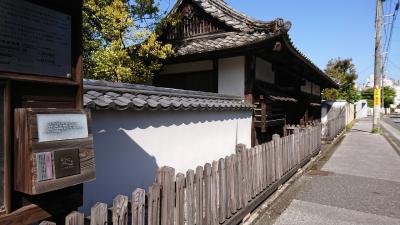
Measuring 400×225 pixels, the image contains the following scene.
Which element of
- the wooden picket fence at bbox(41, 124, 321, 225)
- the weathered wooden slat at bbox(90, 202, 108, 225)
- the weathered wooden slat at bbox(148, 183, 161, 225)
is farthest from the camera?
the weathered wooden slat at bbox(148, 183, 161, 225)

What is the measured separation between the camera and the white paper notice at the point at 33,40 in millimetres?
2115

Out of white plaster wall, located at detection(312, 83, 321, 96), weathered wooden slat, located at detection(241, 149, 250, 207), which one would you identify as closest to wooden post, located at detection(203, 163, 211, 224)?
weathered wooden slat, located at detection(241, 149, 250, 207)

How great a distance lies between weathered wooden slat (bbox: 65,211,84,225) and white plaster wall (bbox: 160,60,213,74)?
25.4 feet

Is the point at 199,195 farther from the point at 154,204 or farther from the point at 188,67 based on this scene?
the point at 188,67

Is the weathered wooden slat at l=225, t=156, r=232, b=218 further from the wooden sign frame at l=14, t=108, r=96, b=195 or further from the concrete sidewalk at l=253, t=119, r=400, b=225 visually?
the wooden sign frame at l=14, t=108, r=96, b=195

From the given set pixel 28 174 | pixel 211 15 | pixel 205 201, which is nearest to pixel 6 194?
pixel 28 174

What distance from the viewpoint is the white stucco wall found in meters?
4.38

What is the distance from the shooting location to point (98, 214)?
7.73 ft

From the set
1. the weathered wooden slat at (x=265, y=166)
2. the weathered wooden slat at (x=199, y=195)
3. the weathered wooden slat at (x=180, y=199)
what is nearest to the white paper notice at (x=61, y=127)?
the weathered wooden slat at (x=180, y=199)

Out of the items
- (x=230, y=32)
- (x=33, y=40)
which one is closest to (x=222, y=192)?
(x=33, y=40)

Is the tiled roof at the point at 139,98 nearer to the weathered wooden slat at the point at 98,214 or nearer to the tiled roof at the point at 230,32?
the weathered wooden slat at the point at 98,214

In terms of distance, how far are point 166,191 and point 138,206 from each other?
48cm

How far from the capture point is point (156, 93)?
226 inches

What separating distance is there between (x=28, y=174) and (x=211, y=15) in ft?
29.3
